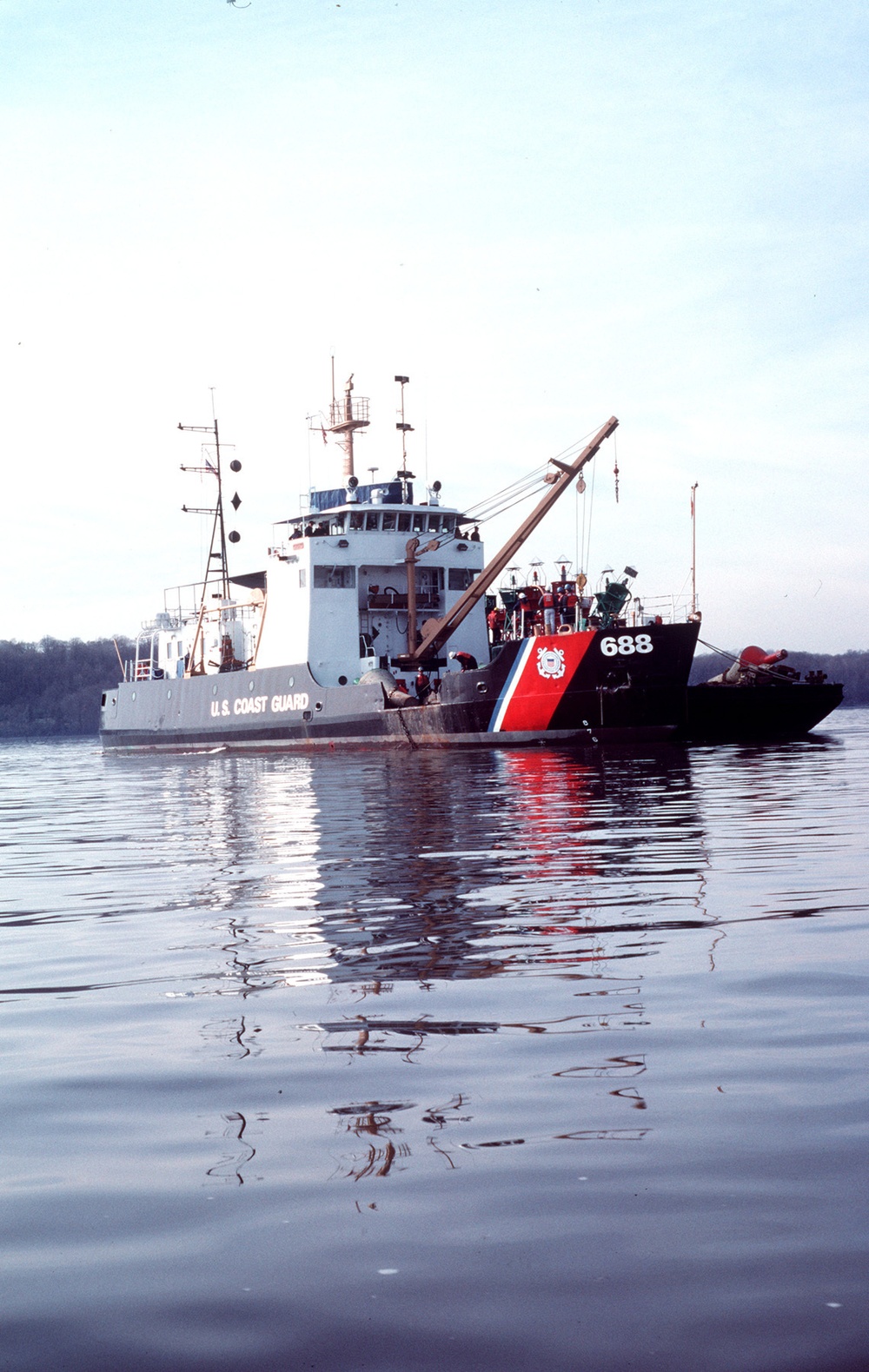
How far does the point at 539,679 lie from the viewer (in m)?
26.5

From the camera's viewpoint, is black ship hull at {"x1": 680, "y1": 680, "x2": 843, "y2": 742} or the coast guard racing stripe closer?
the coast guard racing stripe

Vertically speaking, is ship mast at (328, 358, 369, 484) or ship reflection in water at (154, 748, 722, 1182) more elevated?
ship mast at (328, 358, 369, 484)

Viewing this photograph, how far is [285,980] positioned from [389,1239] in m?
2.90

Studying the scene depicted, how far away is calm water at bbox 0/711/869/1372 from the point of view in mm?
2494

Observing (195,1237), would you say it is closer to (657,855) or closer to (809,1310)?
(809,1310)

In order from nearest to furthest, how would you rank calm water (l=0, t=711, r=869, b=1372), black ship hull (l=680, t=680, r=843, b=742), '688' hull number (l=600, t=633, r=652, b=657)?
calm water (l=0, t=711, r=869, b=1372)
'688' hull number (l=600, t=633, r=652, b=657)
black ship hull (l=680, t=680, r=843, b=742)

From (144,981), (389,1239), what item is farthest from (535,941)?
(389,1239)

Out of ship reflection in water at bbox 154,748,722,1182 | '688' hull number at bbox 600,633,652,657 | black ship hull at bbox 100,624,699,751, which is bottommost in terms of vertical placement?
ship reflection in water at bbox 154,748,722,1182

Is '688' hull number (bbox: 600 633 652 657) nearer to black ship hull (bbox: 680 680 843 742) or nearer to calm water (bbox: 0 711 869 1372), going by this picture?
black ship hull (bbox: 680 680 843 742)

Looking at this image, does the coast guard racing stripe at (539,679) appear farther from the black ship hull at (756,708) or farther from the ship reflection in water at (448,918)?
the ship reflection in water at (448,918)

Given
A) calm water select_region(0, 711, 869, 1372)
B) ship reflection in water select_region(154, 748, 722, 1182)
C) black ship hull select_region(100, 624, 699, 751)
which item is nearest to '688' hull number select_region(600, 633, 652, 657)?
black ship hull select_region(100, 624, 699, 751)

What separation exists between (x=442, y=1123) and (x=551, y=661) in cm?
2281

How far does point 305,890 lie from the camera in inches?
338

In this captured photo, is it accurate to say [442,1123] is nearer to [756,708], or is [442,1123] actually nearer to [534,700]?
[534,700]
